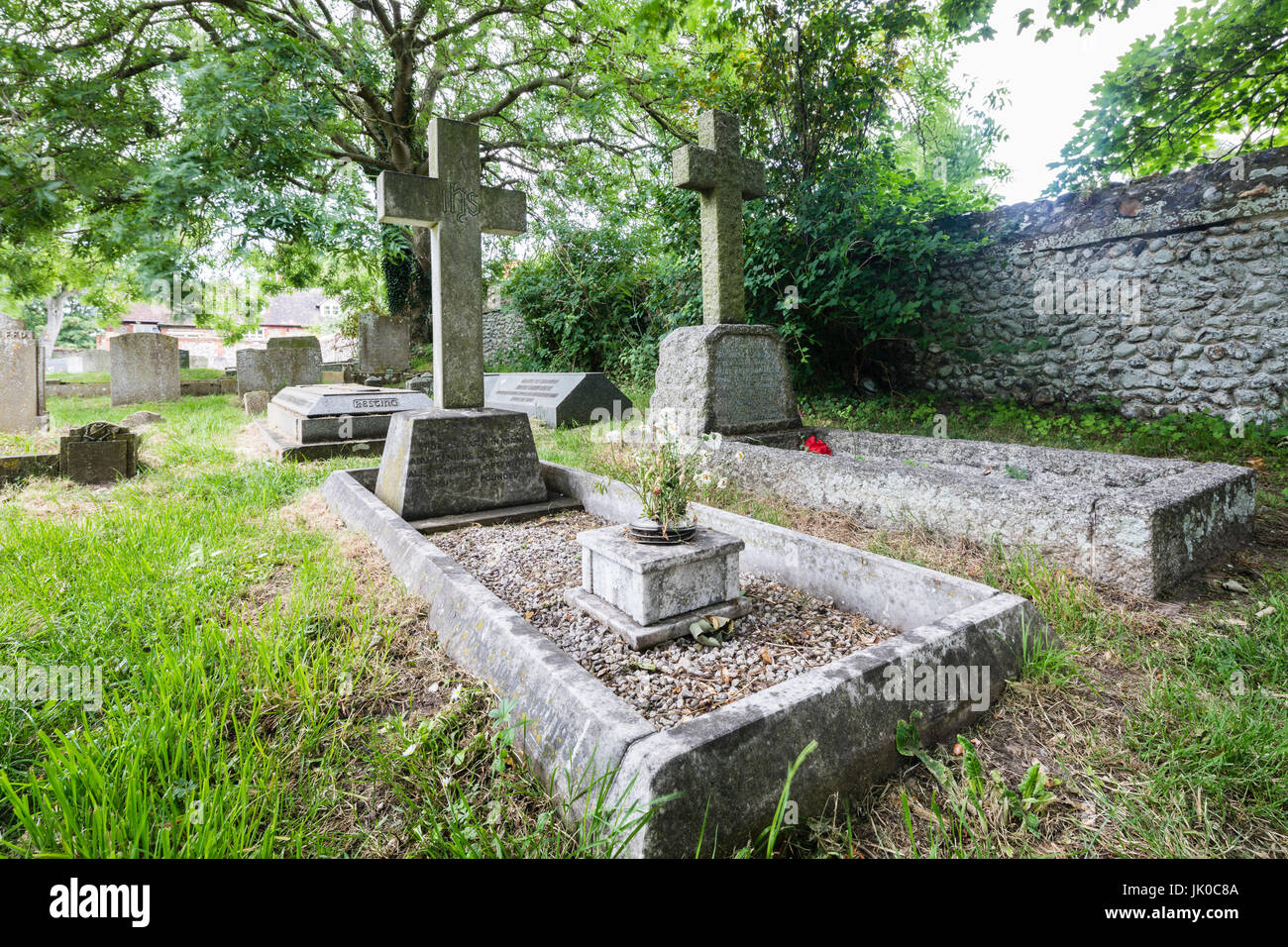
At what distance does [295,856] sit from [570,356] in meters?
10.2

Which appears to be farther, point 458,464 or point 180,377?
point 180,377

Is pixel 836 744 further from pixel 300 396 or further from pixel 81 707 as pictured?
pixel 300 396

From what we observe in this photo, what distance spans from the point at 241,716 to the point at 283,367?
10770 mm

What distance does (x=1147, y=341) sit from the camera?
5.89m

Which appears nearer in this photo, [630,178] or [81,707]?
[81,707]

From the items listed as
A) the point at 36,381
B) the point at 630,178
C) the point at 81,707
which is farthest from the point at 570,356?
the point at 81,707

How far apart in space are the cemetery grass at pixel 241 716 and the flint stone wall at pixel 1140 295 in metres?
6.58

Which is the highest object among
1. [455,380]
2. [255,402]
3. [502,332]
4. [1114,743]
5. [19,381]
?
[502,332]

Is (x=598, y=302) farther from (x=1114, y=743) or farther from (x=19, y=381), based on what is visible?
(x=1114, y=743)

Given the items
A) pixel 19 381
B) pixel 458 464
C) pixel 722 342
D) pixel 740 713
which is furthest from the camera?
pixel 19 381

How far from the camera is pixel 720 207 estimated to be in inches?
Result: 198

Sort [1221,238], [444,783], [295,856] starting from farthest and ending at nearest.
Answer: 1. [1221,238]
2. [444,783]
3. [295,856]
